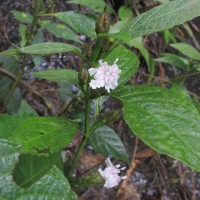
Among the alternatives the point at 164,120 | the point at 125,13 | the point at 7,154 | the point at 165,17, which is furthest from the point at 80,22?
the point at 125,13

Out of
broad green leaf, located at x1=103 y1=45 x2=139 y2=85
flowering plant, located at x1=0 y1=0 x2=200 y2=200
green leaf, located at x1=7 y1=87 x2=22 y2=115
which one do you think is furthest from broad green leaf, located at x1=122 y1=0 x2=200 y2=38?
green leaf, located at x1=7 y1=87 x2=22 y2=115

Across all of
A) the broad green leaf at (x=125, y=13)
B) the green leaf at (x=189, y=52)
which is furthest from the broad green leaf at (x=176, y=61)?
the broad green leaf at (x=125, y=13)

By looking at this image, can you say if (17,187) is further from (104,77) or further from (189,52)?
(189,52)

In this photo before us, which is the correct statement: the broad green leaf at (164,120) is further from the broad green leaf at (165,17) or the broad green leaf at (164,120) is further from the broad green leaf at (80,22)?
the broad green leaf at (80,22)

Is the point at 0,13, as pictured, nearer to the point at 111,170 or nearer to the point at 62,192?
the point at 111,170

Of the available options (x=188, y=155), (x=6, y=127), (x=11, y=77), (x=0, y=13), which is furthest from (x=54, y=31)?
(x=188, y=155)

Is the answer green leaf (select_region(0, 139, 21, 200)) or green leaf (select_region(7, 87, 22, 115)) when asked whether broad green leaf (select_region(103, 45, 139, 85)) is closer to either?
green leaf (select_region(0, 139, 21, 200))
